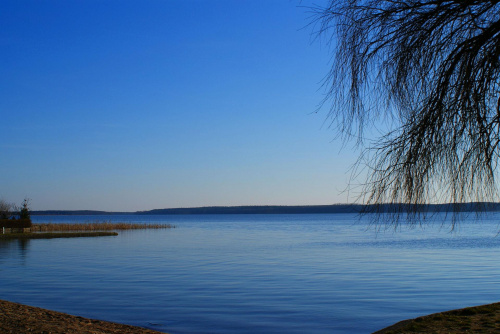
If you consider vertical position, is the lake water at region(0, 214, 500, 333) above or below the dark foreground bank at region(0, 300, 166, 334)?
below

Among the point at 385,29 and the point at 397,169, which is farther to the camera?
the point at 385,29

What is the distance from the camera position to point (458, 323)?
693 centimetres

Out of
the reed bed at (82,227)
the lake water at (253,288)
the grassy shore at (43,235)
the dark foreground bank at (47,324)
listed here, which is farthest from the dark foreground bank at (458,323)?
the reed bed at (82,227)

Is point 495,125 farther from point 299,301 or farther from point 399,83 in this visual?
point 299,301

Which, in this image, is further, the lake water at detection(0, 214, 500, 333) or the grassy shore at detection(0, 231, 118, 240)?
the grassy shore at detection(0, 231, 118, 240)

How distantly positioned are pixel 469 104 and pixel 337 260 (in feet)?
75.4

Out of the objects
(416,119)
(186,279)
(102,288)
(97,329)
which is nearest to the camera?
(416,119)

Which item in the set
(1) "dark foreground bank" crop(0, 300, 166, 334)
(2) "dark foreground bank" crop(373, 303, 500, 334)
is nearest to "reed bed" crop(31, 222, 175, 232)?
(1) "dark foreground bank" crop(0, 300, 166, 334)

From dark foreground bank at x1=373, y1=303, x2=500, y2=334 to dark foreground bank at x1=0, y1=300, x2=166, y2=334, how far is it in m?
4.59

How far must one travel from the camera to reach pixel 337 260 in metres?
28.5

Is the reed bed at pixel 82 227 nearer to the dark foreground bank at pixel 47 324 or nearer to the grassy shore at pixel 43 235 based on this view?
the grassy shore at pixel 43 235

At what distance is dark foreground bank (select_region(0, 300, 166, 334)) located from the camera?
26.3 ft

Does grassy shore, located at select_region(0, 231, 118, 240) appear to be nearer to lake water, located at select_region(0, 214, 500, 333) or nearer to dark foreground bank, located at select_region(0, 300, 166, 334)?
lake water, located at select_region(0, 214, 500, 333)

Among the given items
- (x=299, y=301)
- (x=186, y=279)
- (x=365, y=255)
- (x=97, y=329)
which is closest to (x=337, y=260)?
(x=365, y=255)
